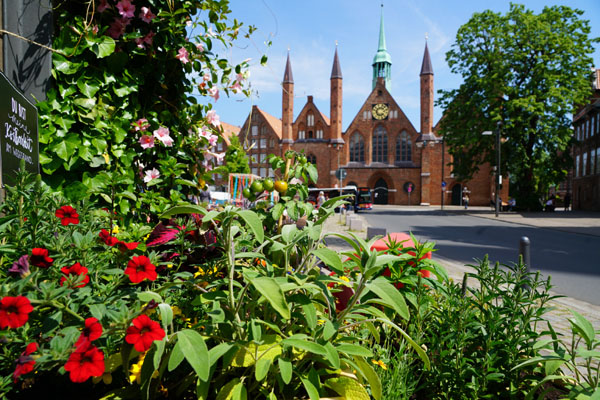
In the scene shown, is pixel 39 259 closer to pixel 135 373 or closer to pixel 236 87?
pixel 135 373

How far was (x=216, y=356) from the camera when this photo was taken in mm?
1046

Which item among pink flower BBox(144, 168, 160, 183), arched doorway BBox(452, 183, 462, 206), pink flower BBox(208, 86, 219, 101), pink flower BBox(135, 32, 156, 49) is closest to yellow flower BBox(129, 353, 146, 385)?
pink flower BBox(144, 168, 160, 183)

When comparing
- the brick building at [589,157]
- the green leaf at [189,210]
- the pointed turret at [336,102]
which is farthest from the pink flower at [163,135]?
the pointed turret at [336,102]

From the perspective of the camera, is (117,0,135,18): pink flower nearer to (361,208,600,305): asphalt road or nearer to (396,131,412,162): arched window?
(361,208,600,305): asphalt road

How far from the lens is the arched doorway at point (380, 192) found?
161ft

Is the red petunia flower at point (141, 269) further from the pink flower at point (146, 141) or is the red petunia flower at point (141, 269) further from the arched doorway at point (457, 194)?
the arched doorway at point (457, 194)

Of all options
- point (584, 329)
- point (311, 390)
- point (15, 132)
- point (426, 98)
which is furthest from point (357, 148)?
point (311, 390)

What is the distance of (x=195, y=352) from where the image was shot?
0.96 metres

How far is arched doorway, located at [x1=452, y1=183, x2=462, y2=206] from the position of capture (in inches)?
1831

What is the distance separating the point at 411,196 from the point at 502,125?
24186 millimetres

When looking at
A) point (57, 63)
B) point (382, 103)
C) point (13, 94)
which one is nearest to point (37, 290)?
point (13, 94)

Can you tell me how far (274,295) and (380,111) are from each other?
52108mm

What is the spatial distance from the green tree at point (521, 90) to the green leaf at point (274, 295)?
25.5 metres

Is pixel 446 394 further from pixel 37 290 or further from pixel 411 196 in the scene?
pixel 411 196
